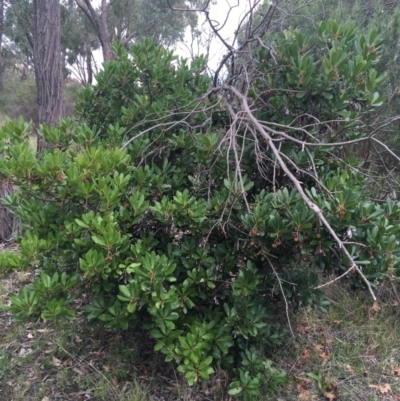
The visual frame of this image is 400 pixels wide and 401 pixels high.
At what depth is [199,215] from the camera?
240 cm

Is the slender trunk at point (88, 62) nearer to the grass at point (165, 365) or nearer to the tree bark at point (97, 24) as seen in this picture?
the tree bark at point (97, 24)

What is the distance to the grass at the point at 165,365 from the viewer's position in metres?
2.93

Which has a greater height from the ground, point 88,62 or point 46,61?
point 88,62

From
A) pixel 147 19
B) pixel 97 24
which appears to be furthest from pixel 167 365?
pixel 147 19

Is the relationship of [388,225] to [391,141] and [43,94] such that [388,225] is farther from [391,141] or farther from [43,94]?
[43,94]

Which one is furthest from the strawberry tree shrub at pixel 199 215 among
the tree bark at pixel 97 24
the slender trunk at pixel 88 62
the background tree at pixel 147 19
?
the slender trunk at pixel 88 62

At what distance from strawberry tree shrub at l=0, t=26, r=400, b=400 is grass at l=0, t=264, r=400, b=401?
32 cm

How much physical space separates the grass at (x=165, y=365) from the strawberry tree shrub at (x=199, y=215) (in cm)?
32

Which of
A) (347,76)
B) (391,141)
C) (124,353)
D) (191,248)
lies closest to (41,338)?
(124,353)

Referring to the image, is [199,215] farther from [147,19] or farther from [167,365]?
[147,19]

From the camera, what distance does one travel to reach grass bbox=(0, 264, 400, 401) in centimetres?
293

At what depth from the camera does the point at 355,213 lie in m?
2.32

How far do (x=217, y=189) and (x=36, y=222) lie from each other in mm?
1170

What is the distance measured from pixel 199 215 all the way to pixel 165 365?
4.50 feet
